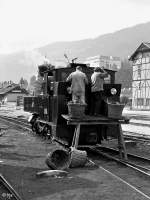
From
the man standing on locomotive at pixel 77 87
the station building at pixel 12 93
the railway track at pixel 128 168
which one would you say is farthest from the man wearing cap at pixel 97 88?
the station building at pixel 12 93

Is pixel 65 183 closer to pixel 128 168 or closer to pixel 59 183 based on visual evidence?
pixel 59 183

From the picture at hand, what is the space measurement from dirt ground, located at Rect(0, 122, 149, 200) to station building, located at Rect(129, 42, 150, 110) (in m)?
42.0

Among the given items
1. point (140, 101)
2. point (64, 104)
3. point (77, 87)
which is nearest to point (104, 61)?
point (140, 101)

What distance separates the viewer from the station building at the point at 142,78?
50.8 metres

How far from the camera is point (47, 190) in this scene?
21.2ft

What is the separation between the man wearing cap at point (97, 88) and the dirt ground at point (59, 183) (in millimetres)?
2212

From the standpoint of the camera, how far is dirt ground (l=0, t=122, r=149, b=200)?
6152 mm

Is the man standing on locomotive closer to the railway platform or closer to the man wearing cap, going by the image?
the man wearing cap

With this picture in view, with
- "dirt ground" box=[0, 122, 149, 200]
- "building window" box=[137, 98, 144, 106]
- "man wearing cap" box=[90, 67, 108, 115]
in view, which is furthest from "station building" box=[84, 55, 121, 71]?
"dirt ground" box=[0, 122, 149, 200]

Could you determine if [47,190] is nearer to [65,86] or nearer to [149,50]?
[65,86]

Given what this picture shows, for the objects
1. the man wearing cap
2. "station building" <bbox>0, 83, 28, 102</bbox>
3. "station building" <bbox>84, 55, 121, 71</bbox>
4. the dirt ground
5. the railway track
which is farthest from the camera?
"station building" <bbox>84, 55, 121, 71</bbox>

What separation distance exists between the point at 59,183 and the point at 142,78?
46.7 meters

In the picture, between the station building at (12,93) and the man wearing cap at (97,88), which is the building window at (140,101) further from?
the man wearing cap at (97,88)

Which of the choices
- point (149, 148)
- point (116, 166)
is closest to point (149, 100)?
point (149, 148)
